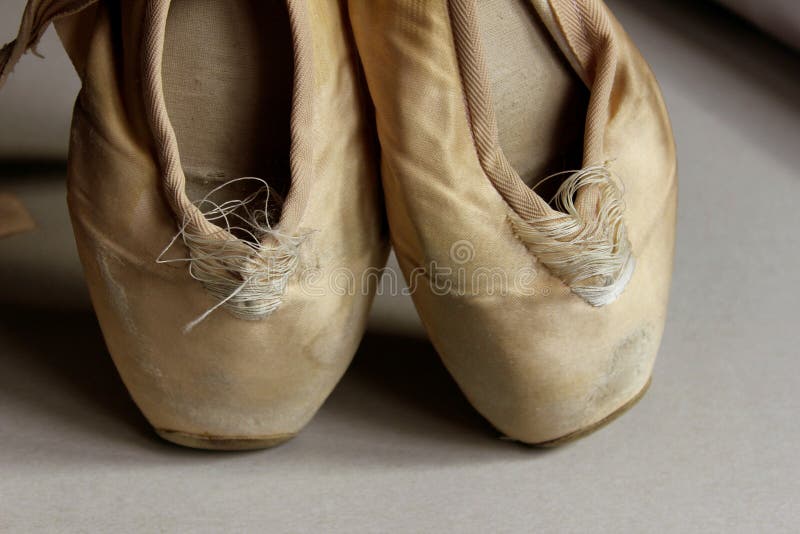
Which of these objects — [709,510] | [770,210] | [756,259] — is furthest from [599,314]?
[770,210]

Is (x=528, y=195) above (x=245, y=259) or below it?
above

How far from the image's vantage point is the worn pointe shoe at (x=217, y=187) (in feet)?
2.87

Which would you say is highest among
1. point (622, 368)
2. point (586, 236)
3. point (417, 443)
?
point (586, 236)

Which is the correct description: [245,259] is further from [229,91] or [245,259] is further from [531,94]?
[531,94]

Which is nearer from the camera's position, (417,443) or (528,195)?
(528,195)

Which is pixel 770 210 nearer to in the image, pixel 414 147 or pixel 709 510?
pixel 709 510

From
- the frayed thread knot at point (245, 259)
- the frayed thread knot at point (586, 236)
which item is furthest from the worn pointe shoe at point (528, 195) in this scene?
the frayed thread knot at point (245, 259)

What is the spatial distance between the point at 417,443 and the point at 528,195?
0.99 ft

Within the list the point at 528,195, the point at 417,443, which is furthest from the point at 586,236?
the point at 417,443

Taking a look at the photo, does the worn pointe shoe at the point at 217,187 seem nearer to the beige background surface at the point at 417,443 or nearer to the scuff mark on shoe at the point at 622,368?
the beige background surface at the point at 417,443

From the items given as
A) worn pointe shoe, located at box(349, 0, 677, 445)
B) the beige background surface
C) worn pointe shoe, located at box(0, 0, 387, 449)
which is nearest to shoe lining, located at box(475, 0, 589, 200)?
worn pointe shoe, located at box(349, 0, 677, 445)

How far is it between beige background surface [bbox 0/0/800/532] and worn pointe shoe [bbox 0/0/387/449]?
9cm

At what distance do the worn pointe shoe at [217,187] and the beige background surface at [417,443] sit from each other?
0.09m

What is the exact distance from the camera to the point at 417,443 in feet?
3.36
